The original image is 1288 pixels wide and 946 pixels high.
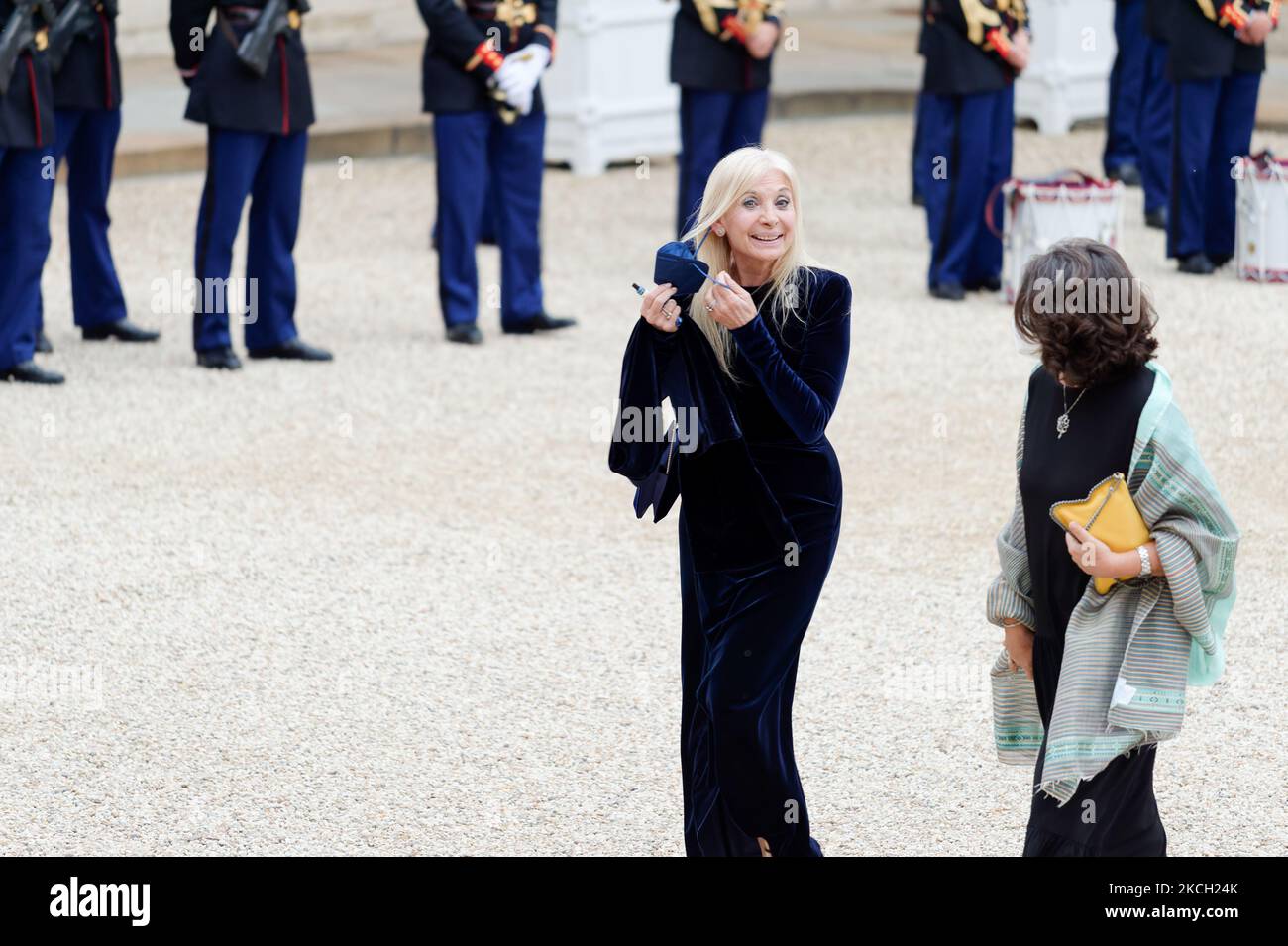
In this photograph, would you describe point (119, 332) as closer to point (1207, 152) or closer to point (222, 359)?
point (222, 359)

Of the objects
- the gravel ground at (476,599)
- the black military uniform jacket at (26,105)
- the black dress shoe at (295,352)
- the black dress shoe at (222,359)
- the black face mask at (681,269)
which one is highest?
the black face mask at (681,269)

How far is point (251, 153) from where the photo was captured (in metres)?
8.25

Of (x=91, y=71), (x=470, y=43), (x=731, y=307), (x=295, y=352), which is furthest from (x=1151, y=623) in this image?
(x=91, y=71)

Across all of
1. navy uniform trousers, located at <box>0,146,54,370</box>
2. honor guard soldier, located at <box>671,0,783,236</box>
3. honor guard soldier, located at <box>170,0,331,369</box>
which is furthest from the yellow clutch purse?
honor guard soldier, located at <box>671,0,783,236</box>

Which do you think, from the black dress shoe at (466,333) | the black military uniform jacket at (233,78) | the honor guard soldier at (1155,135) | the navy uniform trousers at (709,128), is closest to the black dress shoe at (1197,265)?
the honor guard soldier at (1155,135)

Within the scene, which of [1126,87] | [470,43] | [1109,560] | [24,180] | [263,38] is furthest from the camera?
[1126,87]

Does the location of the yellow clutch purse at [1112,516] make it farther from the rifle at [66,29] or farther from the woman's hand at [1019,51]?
the woman's hand at [1019,51]

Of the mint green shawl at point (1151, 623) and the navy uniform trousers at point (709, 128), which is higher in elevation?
the mint green shawl at point (1151, 623)

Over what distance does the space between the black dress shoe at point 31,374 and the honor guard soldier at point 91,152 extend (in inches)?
24.8

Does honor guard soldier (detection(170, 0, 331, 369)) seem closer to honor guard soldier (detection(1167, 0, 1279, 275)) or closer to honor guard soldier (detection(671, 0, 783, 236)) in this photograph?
honor guard soldier (detection(671, 0, 783, 236))

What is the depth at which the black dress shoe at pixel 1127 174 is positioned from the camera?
40.8 feet

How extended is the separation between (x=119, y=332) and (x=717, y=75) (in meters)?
2.95

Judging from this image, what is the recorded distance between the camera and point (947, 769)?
4.58 meters
